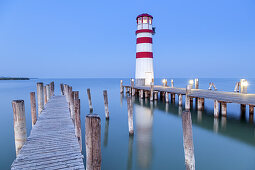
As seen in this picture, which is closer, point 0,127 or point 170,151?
point 170,151

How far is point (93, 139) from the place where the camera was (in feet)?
8.75

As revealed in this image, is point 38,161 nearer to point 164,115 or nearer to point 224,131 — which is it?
point 224,131

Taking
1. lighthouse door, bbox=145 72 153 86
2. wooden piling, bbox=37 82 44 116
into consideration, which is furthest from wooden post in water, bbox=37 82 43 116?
lighthouse door, bbox=145 72 153 86

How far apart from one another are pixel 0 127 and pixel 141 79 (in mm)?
15561

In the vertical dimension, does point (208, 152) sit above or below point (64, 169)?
below

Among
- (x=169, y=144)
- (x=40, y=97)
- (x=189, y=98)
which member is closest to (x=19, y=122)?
(x=40, y=97)

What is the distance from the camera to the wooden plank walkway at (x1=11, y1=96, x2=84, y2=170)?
3766mm

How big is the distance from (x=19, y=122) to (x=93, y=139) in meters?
3.00

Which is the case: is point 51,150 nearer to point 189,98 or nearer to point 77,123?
point 77,123

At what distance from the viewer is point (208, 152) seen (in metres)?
7.13

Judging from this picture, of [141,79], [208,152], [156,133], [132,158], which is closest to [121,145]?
[132,158]

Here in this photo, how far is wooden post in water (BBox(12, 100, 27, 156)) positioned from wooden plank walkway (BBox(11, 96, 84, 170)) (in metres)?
0.18

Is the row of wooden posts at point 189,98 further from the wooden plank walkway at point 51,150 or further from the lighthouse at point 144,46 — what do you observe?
the wooden plank walkway at point 51,150

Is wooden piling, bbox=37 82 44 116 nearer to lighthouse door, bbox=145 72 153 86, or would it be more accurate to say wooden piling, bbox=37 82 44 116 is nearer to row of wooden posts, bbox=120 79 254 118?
row of wooden posts, bbox=120 79 254 118
